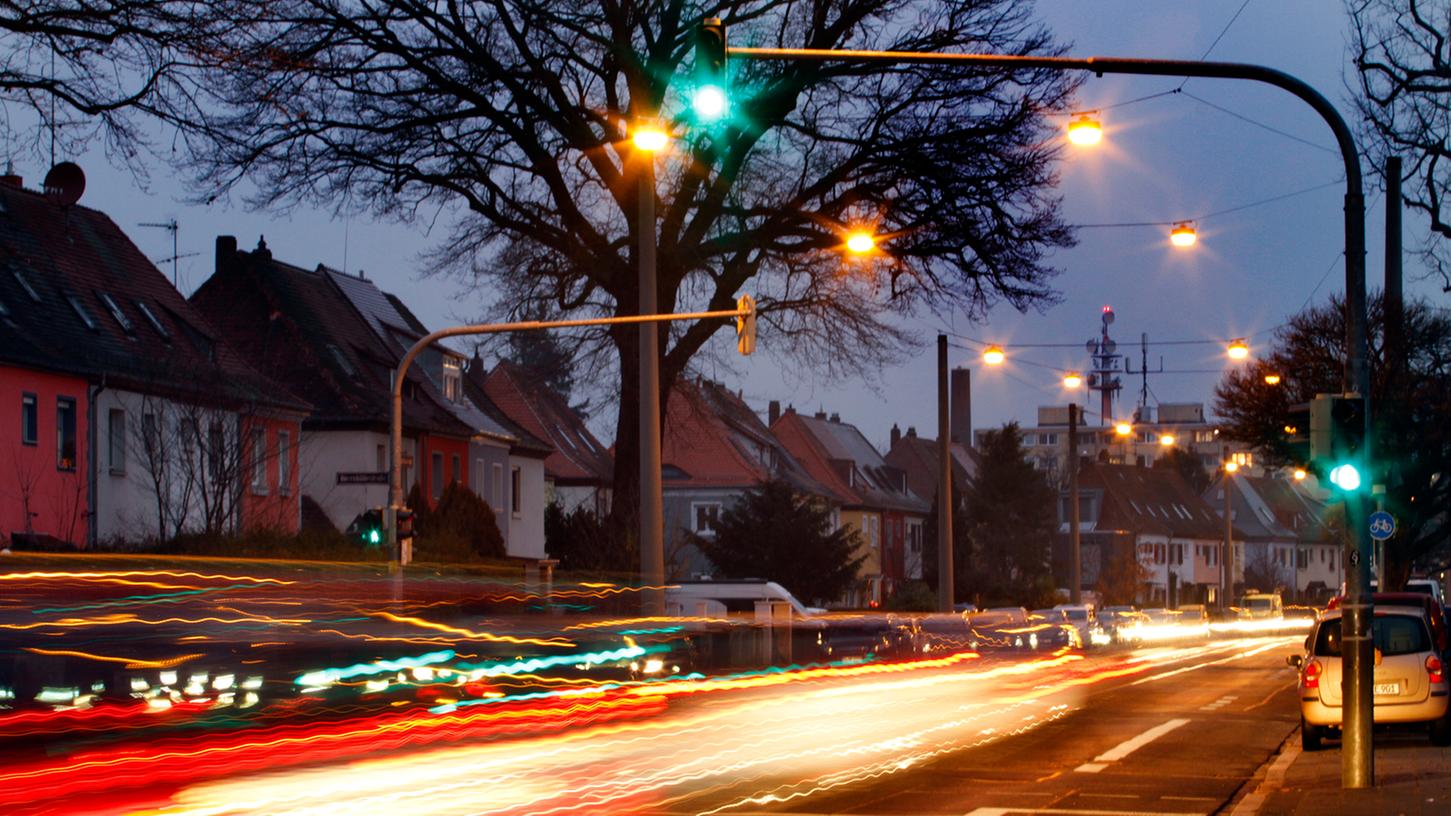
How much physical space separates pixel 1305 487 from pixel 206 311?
113 meters

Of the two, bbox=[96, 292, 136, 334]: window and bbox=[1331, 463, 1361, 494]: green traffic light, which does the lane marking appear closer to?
bbox=[1331, 463, 1361, 494]: green traffic light

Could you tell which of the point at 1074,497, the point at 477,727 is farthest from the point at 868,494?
the point at 477,727

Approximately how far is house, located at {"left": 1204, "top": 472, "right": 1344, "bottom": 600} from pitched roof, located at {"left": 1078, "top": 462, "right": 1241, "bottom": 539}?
12.3 feet

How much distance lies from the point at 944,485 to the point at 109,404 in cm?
1954

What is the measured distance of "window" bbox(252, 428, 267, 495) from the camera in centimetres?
4694

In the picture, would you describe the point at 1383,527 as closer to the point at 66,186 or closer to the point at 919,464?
the point at 66,186

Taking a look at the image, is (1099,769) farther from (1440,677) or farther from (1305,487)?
(1305,487)

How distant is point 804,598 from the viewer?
6531 cm

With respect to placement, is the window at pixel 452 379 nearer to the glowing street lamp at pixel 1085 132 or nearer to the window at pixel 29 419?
the window at pixel 29 419

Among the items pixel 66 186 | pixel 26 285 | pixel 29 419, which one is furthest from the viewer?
pixel 66 186

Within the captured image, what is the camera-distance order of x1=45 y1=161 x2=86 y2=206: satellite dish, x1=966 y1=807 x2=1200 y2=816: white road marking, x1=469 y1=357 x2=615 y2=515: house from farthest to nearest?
x1=469 y1=357 x2=615 y2=515: house
x1=45 y1=161 x2=86 y2=206: satellite dish
x1=966 y1=807 x2=1200 y2=816: white road marking

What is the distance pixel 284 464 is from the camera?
52219 mm

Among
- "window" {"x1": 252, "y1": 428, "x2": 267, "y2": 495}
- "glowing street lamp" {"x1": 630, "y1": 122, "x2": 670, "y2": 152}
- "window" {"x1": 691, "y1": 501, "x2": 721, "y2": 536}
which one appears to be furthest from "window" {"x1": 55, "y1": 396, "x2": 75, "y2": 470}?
"window" {"x1": 691, "y1": 501, "x2": 721, "y2": 536}

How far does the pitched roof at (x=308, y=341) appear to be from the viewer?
5762 centimetres
